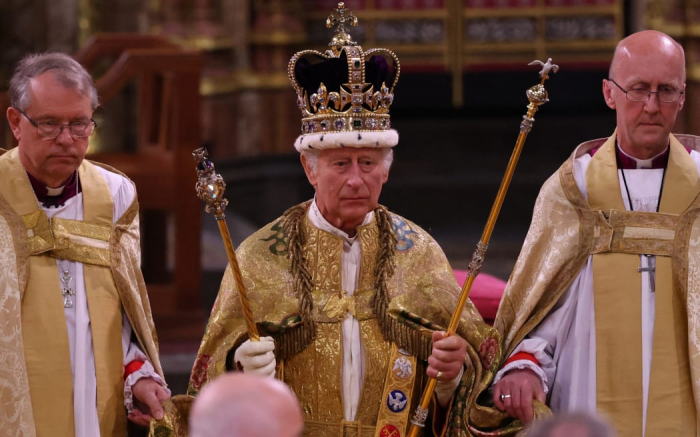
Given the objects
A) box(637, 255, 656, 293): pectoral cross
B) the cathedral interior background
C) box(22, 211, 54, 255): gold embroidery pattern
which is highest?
the cathedral interior background

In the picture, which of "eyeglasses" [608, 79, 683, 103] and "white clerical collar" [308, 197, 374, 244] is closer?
"eyeglasses" [608, 79, 683, 103]

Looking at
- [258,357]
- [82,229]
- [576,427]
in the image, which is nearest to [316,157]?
[258,357]

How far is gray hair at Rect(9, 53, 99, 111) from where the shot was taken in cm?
401

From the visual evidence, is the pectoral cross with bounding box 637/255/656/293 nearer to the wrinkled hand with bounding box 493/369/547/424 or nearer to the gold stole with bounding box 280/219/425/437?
the wrinkled hand with bounding box 493/369/547/424

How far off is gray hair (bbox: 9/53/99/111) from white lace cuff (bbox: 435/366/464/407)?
145cm

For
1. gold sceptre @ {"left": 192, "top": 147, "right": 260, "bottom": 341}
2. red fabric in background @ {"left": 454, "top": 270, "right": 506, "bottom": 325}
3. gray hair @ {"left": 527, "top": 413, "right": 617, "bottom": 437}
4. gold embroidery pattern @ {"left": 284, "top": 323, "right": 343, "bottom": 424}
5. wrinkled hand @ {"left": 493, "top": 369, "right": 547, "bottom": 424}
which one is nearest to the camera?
gray hair @ {"left": 527, "top": 413, "right": 617, "bottom": 437}

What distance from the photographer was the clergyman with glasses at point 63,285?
3.98 meters

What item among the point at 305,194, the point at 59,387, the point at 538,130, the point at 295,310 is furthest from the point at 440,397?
the point at 538,130

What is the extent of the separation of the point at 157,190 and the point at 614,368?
407 centimetres

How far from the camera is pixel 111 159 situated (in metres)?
7.56

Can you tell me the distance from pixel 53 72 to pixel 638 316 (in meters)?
2.04

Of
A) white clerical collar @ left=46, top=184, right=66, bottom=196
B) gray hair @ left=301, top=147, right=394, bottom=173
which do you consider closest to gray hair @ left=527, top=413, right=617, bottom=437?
gray hair @ left=301, top=147, right=394, bottom=173

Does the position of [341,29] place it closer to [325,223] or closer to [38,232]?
[325,223]

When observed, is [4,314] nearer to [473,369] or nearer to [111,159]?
[473,369]
